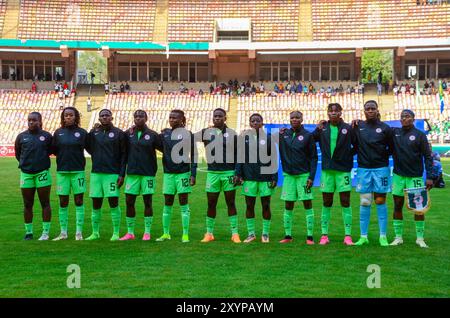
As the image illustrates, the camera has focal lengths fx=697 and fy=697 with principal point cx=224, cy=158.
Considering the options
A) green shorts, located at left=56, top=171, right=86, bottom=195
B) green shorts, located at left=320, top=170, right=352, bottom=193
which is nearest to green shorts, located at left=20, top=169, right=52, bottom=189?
green shorts, located at left=56, top=171, right=86, bottom=195

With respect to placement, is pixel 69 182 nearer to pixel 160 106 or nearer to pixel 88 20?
pixel 160 106

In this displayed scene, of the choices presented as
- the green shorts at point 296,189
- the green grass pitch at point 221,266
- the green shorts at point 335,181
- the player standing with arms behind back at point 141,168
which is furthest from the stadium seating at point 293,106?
the green shorts at point 335,181

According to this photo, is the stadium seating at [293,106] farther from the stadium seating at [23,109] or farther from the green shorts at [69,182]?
the green shorts at [69,182]

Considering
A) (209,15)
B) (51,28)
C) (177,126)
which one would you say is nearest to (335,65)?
(209,15)

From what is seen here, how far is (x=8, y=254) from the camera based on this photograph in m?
9.29

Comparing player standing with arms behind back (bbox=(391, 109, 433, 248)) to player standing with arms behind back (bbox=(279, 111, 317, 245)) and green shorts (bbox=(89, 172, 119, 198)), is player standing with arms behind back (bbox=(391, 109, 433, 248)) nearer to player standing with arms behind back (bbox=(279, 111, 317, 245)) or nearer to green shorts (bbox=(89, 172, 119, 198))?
player standing with arms behind back (bbox=(279, 111, 317, 245))

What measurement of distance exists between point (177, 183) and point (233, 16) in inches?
1767

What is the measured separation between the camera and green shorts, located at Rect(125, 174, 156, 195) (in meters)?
10.5

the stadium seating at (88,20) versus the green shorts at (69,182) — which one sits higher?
the stadium seating at (88,20)

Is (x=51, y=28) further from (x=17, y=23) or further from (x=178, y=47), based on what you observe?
(x=178, y=47)

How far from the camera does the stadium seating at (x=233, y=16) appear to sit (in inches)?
2076

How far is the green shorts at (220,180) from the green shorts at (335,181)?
1.35m

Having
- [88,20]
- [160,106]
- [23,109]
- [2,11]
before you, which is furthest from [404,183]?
[2,11]

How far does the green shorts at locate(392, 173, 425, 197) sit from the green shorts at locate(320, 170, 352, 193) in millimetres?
669
